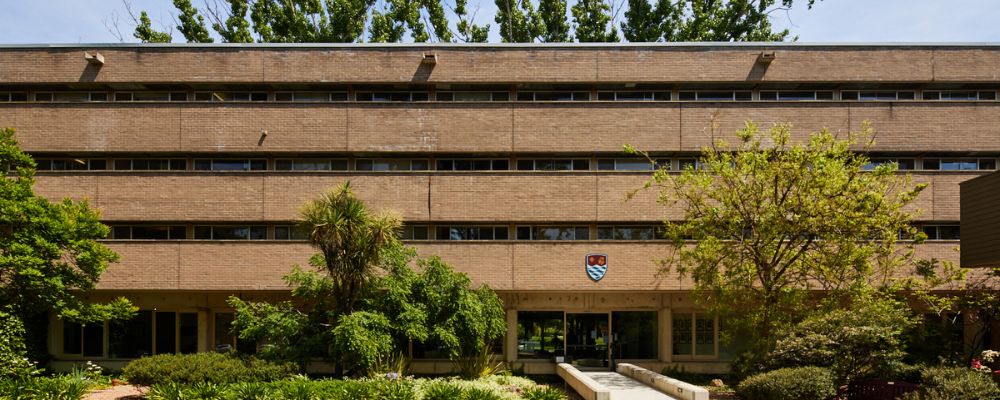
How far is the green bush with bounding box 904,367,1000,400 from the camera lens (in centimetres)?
1487

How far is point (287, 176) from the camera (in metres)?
25.9

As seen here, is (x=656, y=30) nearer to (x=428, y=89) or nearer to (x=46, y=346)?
(x=428, y=89)

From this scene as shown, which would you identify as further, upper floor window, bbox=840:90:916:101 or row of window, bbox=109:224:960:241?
upper floor window, bbox=840:90:916:101

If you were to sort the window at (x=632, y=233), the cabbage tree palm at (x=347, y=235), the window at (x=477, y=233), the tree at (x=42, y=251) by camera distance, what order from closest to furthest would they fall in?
1. the cabbage tree palm at (x=347, y=235)
2. the tree at (x=42, y=251)
3. the window at (x=632, y=233)
4. the window at (x=477, y=233)

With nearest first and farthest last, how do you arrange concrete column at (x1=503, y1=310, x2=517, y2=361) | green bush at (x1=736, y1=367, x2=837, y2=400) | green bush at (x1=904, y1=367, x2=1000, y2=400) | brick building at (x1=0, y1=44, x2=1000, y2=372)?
1. green bush at (x1=904, y1=367, x2=1000, y2=400)
2. green bush at (x1=736, y1=367, x2=837, y2=400)
3. brick building at (x1=0, y1=44, x2=1000, y2=372)
4. concrete column at (x1=503, y1=310, x2=517, y2=361)

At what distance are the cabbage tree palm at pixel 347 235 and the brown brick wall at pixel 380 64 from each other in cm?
727

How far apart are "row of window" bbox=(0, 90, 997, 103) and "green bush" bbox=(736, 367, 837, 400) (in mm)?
12279

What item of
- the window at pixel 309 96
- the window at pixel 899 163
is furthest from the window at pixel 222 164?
the window at pixel 899 163

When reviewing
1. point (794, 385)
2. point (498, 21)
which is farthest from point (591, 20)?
point (794, 385)

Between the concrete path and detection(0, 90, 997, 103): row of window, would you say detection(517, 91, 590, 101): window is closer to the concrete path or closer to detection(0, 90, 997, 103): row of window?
detection(0, 90, 997, 103): row of window

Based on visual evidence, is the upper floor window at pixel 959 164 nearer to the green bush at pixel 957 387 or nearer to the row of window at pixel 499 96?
the row of window at pixel 499 96

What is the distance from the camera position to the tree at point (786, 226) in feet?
64.8

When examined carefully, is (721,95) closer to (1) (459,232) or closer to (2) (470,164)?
(2) (470,164)

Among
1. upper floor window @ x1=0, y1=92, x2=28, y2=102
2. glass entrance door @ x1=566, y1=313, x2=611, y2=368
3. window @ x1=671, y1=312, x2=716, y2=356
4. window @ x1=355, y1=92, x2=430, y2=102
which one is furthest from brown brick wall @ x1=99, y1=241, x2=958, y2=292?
upper floor window @ x1=0, y1=92, x2=28, y2=102
